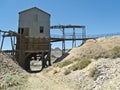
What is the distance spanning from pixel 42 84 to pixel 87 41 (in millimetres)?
29060

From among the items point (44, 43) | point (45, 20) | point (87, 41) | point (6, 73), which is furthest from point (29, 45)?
point (6, 73)

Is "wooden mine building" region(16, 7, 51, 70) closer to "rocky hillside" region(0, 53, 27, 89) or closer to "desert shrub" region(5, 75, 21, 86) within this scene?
"rocky hillside" region(0, 53, 27, 89)

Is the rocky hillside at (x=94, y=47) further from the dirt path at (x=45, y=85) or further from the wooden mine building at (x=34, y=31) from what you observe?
the dirt path at (x=45, y=85)

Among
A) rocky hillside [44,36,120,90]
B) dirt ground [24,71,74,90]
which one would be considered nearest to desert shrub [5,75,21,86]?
dirt ground [24,71,74,90]

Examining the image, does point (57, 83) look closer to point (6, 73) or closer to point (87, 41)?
point (6, 73)

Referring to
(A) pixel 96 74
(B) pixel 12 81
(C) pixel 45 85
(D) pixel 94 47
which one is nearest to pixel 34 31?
(D) pixel 94 47

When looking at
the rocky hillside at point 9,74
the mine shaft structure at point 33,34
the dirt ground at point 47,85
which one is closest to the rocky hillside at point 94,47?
the mine shaft structure at point 33,34

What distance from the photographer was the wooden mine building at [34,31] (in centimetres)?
4789

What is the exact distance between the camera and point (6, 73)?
2962 centimetres

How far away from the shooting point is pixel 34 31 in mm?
49219

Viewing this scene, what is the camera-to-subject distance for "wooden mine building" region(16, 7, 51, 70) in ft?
157

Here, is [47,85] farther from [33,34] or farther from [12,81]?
[33,34]

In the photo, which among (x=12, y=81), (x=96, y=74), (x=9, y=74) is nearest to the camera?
(x=96, y=74)

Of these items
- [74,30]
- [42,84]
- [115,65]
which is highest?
[74,30]
